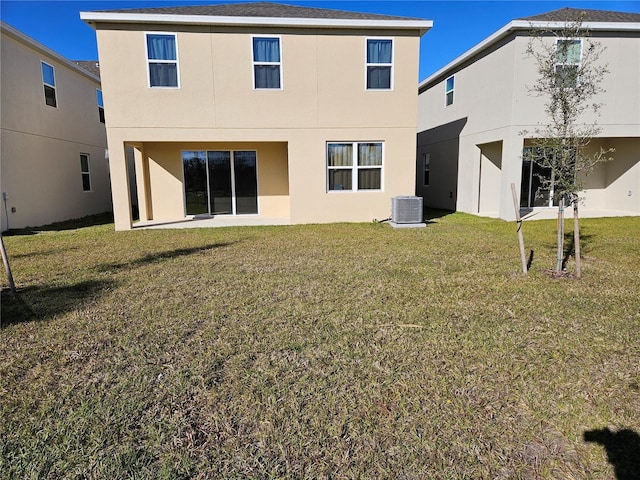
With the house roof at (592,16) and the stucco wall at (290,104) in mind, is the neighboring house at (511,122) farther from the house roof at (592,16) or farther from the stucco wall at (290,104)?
the stucco wall at (290,104)

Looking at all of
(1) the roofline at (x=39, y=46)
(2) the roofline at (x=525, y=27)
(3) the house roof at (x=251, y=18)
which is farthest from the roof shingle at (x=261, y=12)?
(1) the roofline at (x=39, y=46)

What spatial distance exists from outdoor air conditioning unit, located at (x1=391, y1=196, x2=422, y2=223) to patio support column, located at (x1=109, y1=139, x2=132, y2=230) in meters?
7.63

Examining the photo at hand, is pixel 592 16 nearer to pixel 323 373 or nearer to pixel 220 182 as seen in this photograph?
pixel 220 182

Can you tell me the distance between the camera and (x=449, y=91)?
16594 mm

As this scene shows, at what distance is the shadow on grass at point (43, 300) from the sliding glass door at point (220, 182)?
7860mm

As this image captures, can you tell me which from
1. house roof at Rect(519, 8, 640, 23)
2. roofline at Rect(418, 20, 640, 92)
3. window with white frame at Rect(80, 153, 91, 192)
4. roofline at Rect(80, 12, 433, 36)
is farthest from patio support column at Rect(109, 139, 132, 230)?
house roof at Rect(519, 8, 640, 23)

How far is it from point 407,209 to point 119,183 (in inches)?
323

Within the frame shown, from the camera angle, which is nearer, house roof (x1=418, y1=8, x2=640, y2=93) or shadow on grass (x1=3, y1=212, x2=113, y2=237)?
house roof (x1=418, y1=8, x2=640, y2=93)

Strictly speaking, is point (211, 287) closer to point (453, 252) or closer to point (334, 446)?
point (334, 446)

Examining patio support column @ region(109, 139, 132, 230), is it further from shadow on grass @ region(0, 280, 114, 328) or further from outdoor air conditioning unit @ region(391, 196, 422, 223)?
outdoor air conditioning unit @ region(391, 196, 422, 223)

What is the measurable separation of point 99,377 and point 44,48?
47.5 ft


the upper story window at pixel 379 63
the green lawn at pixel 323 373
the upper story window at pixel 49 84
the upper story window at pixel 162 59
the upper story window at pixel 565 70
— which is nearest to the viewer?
the green lawn at pixel 323 373

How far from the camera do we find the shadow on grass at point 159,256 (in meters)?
7.29

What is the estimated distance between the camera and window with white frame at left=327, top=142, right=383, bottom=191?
12430 mm
